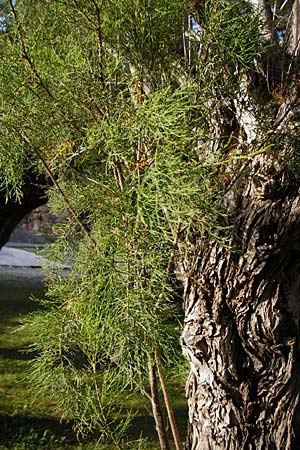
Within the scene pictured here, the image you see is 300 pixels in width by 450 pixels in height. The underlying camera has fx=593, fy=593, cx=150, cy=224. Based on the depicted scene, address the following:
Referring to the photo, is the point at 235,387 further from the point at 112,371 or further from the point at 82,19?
the point at 82,19

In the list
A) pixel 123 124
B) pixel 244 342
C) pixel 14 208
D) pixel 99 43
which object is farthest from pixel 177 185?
pixel 14 208

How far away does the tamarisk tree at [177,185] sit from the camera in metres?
1.00

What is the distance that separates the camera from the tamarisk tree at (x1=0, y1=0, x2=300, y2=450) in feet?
3.29

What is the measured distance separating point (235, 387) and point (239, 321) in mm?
144

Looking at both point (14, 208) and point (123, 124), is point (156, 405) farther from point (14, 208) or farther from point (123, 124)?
point (14, 208)

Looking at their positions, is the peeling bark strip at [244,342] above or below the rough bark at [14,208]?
below

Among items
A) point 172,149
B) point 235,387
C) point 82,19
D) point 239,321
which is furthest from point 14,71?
point 235,387

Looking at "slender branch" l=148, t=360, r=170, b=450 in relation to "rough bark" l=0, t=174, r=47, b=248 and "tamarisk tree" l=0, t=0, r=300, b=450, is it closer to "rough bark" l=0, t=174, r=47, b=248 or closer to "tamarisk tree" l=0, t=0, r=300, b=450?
"tamarisk tree" l=0, t=0, r=300, b=450

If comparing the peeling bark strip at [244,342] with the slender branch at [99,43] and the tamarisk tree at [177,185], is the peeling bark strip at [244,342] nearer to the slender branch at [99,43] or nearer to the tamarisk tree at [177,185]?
the tamarisk tree at [177,185]

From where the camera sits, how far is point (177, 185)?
908 mm

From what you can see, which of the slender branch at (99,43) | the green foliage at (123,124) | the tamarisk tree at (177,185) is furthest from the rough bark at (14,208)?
the slender branch at (99,43)

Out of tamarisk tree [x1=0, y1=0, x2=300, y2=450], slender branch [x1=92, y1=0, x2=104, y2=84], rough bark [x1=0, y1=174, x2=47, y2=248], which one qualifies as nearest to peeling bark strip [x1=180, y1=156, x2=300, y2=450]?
tamarisk tree [x1=0, y1=0, x2=300, y2=450]

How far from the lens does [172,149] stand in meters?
0.93

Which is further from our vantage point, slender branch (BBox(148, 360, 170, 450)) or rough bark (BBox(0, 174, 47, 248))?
rough bark (BBox(0, 174, 47, 248))
